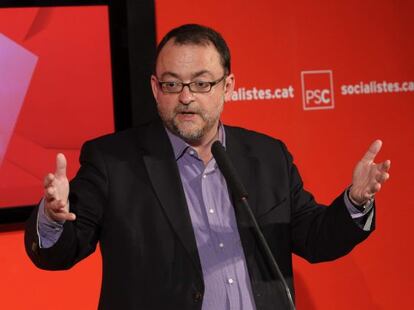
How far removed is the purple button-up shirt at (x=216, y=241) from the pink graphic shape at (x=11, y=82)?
999 millimetres

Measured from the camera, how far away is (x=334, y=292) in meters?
3.37

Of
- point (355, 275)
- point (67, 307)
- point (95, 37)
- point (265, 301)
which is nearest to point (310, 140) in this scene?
point (355, 275)

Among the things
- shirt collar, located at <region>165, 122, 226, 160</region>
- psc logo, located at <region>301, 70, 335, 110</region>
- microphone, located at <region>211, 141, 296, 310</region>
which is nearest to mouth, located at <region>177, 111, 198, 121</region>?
shirt collar, located at <region>165, 122, 226, 160</region>

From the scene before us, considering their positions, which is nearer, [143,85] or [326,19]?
[143,85]

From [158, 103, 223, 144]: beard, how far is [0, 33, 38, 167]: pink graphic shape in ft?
3.24

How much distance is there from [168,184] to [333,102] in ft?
5.26

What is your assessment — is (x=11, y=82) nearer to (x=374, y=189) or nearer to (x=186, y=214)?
(x=186, y=214)

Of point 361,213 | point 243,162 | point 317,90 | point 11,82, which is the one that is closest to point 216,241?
point 243,162

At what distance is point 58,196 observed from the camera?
162 centimetres

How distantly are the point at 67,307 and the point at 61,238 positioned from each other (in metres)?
1.23

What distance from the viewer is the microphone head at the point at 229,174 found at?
1552 millimetres

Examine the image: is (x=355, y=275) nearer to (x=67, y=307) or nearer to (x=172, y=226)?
(x=67, y=307)

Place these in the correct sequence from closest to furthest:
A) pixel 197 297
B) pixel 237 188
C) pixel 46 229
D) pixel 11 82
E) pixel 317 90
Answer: pixel 237 188, pixel 46 229, pixel 197 297, pixel 11 82, pixel 317 90

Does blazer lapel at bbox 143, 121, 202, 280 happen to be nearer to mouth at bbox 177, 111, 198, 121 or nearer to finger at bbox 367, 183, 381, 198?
mouth at bbox 177, 111, 198, 121
